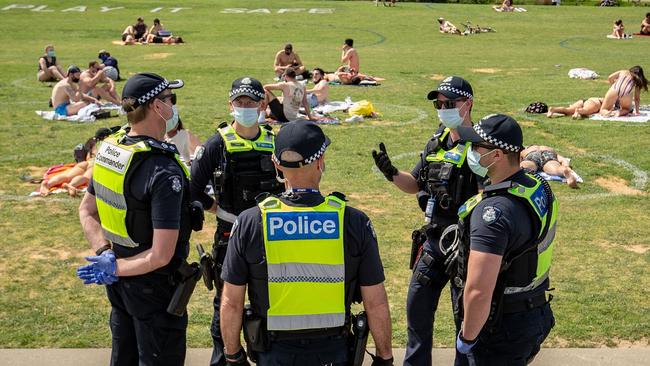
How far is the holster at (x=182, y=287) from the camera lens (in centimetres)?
507

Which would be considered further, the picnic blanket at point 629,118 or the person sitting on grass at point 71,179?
the picnic blanket at point 629,118

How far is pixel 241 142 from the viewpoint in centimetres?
665

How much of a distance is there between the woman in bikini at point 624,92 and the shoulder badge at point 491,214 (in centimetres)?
1398

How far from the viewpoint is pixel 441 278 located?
20.2ft

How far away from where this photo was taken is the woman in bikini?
17.3 meters

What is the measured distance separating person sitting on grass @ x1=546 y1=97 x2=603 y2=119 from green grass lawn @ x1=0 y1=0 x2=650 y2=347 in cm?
35

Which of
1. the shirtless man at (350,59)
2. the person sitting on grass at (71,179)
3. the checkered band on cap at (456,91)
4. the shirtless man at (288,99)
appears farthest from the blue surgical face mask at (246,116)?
the shirtless man at (350,59)

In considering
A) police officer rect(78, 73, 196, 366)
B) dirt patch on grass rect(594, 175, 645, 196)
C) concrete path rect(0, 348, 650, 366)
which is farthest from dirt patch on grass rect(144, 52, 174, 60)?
police officer rect(78, 73, 196, 366)

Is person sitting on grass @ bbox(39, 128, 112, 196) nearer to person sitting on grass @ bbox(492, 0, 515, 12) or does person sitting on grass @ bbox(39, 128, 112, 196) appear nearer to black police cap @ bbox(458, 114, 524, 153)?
black police cap @ bbox(458, 114, 524, 153)

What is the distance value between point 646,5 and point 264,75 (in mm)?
41056

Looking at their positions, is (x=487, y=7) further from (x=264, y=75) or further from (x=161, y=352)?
(x=161, y=352)

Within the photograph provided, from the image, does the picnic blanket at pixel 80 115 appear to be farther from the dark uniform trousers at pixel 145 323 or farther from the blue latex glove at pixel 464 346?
the blue latex glove at pixel 464 346

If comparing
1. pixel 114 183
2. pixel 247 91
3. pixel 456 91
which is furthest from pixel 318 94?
pixel 114 183

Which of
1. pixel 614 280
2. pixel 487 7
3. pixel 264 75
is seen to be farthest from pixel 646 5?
pixel 614 280
